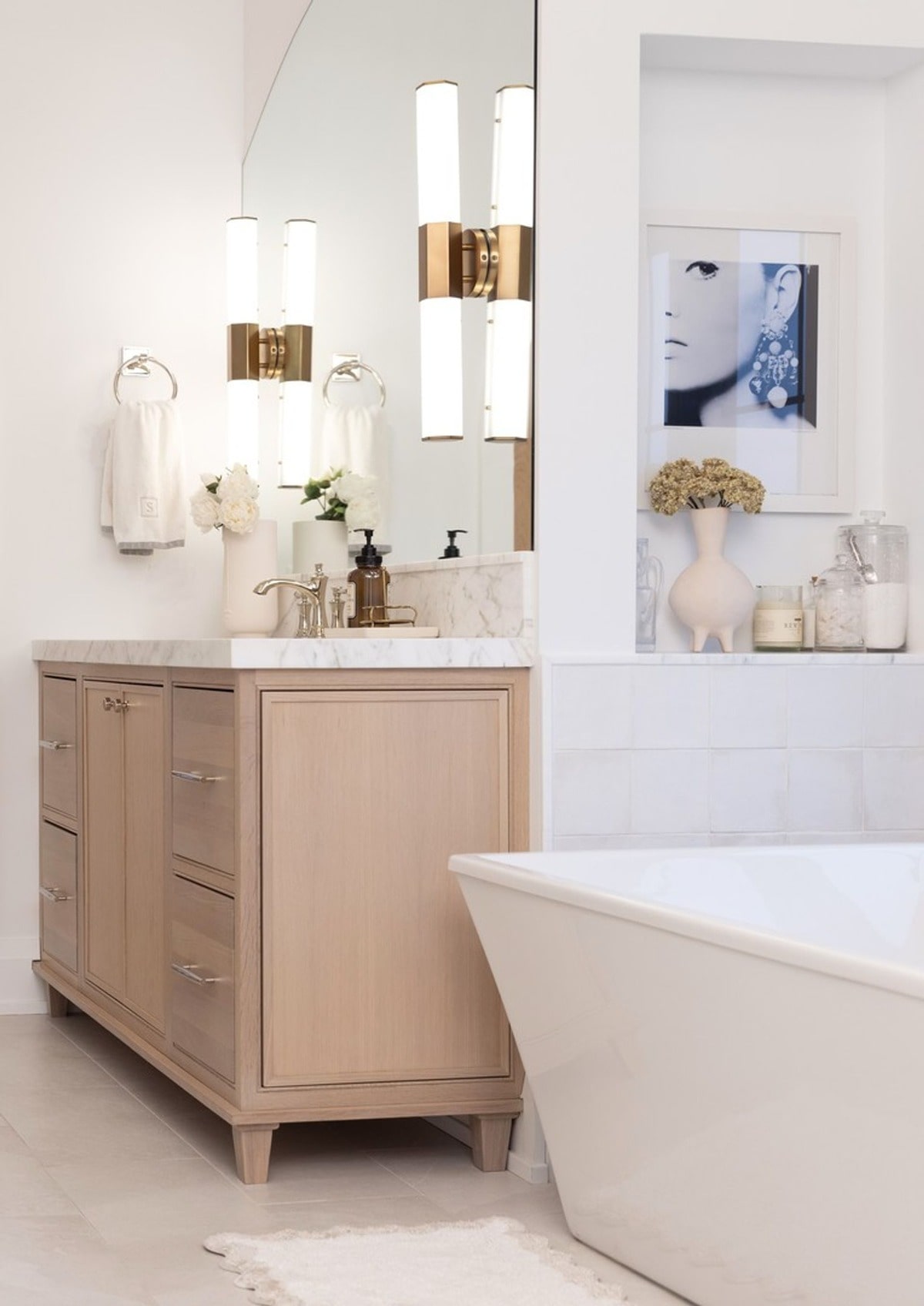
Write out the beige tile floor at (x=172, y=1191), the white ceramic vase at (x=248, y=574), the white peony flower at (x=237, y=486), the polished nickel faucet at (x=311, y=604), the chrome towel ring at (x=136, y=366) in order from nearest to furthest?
the beige tile floor at (x=172, y=1191)
the polished nickel faucet at (x=311, y=604)
the white peony flower at (x=237, y=486)
the white ceramic vase at (x=248, y=574)
the chrome towel ring at (x=136, y=366)

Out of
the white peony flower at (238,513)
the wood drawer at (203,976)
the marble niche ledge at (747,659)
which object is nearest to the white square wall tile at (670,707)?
the marble niche ledge at (747,659)

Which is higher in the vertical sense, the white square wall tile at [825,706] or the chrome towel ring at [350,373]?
the chrome towel ring at [350,373]

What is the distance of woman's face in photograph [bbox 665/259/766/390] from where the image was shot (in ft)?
10.3

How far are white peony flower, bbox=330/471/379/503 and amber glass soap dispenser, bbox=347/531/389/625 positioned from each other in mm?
269

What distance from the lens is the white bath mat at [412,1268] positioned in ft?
7.33

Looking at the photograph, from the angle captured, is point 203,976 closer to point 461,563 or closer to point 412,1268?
point 412,1268

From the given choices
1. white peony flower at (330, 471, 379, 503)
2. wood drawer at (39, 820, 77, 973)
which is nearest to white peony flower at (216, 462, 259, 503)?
white peony flower at (330, 471, 379, 503)

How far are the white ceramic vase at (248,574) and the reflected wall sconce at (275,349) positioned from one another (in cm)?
32

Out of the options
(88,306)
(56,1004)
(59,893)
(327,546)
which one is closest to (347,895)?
(327,546)

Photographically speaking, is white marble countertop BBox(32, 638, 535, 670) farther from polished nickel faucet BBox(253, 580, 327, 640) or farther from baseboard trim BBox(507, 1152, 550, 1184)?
baseboard trim BBox(507, 1152, 550, 1184)

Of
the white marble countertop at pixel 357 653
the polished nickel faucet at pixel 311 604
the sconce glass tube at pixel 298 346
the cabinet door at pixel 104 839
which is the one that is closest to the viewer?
the white marble countertop at pixel 357 653

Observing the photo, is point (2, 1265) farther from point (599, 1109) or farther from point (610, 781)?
point (610, 781)

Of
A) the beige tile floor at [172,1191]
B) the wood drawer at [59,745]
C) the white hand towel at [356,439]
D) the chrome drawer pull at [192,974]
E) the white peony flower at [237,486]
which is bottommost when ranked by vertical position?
the beige tile floor at [172,1191]

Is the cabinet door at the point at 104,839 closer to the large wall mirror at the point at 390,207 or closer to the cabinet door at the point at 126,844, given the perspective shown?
the cabinet door at the point at 126,844
